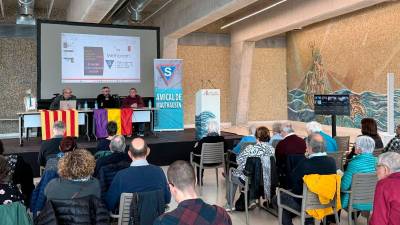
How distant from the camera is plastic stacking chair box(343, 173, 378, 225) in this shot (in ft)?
10.7

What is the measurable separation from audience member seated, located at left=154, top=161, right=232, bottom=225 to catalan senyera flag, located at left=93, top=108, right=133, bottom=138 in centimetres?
674

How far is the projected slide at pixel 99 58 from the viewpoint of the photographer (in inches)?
385

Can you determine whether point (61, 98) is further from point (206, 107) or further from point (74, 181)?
point (74, 181)

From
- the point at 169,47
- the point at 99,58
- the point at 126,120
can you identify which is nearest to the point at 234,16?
the point at 169,47

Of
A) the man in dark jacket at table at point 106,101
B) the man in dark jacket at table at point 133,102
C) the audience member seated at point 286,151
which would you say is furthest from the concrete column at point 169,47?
the audience member seated at point 286,151

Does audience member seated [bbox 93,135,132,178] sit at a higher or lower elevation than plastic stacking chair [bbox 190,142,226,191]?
higher

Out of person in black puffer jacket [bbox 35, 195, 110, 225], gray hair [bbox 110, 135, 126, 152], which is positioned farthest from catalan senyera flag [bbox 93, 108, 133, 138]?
person in black puffer jacket [bbox 35, 195, 110, 225]

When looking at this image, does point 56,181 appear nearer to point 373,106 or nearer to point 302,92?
point 373,106

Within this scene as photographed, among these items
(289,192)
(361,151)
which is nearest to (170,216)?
(289,192)

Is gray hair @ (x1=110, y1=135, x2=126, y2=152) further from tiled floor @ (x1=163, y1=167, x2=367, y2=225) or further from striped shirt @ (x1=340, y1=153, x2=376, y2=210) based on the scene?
striped shirt @ (x1=340, y1=153, x2=376, y2=210)

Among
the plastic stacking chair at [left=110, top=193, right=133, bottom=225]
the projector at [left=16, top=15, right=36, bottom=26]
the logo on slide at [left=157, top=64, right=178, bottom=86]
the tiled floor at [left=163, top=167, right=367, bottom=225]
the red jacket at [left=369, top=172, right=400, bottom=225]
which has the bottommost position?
the tiled floor at [left=163, top=167, right=367, bottom=225]

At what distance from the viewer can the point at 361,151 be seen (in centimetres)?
346

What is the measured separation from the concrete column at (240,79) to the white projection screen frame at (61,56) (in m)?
4.16

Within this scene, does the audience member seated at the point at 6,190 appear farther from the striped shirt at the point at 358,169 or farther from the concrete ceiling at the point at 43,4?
the concrete ceiling at the point at 43,4
